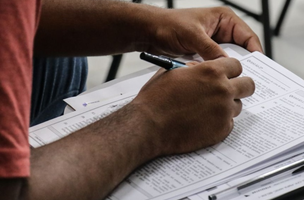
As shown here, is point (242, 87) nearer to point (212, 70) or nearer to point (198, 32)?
point (212, 70)

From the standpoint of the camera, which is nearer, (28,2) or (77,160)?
(28,2)

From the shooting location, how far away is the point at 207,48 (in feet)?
3.21

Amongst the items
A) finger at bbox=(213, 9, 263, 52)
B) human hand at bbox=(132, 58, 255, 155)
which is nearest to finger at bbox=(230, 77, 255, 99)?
human hand at bbox=(132, 58, 255, 155)

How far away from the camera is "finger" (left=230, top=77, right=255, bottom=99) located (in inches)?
33.3

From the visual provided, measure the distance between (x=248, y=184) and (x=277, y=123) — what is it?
6.1 inches

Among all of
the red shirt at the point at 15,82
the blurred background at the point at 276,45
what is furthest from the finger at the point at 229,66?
the blurred background at the point at 276,45

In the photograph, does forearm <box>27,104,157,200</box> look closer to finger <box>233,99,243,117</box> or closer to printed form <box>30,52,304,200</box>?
printed form <box>30,52,304,200</box>

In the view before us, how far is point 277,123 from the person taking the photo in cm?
84

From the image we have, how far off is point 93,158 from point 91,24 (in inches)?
15.7

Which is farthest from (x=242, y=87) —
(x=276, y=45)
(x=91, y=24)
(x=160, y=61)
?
(x=276, y=45)

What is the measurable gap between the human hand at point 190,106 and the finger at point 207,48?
4.7 inches

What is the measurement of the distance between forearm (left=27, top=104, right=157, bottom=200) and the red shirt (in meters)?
0.07

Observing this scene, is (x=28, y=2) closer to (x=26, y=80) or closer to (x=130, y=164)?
(x=26, y=80)

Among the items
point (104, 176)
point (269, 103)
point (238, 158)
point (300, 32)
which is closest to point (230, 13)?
point (269, 103)
